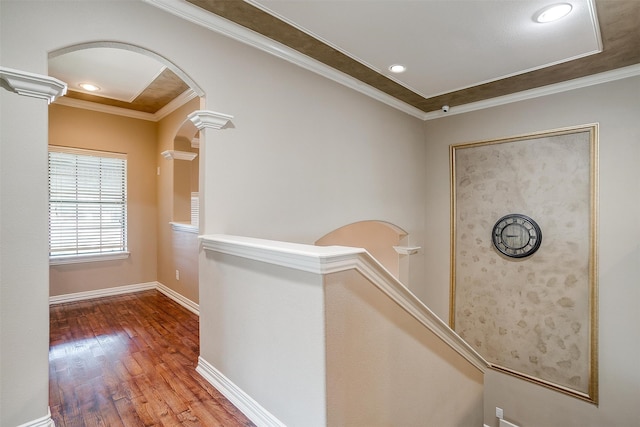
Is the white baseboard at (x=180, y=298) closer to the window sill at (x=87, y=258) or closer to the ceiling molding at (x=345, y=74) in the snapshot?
the window sill at (x=87, y=258)

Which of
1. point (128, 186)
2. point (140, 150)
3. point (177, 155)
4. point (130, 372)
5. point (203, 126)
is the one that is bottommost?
point (130, 372)

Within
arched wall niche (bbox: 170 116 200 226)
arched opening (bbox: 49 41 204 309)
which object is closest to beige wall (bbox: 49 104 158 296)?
arched opening (bbox: 49 41 204 309)

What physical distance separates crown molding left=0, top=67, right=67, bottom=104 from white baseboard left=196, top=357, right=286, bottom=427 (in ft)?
6.35

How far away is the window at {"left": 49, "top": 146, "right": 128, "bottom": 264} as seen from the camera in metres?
4.16

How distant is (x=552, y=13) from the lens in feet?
7.63

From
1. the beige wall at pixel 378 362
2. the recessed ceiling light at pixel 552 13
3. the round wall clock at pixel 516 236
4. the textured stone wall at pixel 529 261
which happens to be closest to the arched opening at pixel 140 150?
the beige wall at pixel 378 362

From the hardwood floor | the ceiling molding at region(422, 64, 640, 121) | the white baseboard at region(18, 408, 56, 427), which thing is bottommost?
the hardwood floor

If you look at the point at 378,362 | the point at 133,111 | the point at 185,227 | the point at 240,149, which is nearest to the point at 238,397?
the point at 378,362

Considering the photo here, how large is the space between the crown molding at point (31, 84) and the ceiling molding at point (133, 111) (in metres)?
2.30

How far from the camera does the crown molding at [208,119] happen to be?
2244 millimetres

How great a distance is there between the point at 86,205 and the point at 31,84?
11.1 ft

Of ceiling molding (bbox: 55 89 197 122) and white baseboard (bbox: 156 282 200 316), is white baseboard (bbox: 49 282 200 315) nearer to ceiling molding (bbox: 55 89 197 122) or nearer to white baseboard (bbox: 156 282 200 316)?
white baseboard (bbox: 156 282 200 316)

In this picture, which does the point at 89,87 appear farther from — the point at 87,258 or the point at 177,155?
the point at 87,258

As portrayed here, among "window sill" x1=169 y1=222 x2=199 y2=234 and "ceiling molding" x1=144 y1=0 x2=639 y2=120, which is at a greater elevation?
"ceiling molding" x1=144 y1=0 x2=639 y2=120
